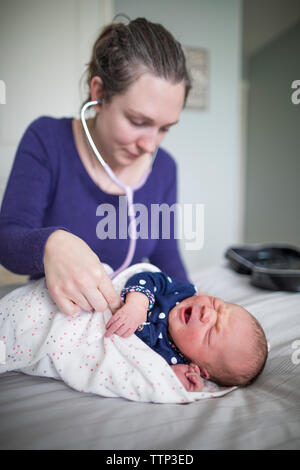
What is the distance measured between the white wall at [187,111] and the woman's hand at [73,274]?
30 cm

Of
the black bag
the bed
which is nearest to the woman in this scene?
the bed

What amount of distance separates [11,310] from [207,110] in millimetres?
1349

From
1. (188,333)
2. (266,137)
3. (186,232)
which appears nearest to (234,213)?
(266,137)

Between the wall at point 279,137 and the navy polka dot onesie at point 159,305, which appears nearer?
the navy polka dot onesie at point 159,305

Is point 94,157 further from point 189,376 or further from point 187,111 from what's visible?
point 187,111

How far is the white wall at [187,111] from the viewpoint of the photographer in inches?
23.6

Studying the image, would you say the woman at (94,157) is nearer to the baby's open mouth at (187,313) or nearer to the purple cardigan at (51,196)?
the purple cardigan at (51,196)

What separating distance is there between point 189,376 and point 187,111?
124cm

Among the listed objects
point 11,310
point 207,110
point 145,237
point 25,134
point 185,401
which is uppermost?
point 207,110

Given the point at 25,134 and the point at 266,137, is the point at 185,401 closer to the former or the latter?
the point at 25,134

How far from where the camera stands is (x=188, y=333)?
1.86 feet

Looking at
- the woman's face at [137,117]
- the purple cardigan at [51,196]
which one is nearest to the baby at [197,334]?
the purple cardigan at [51,196]
